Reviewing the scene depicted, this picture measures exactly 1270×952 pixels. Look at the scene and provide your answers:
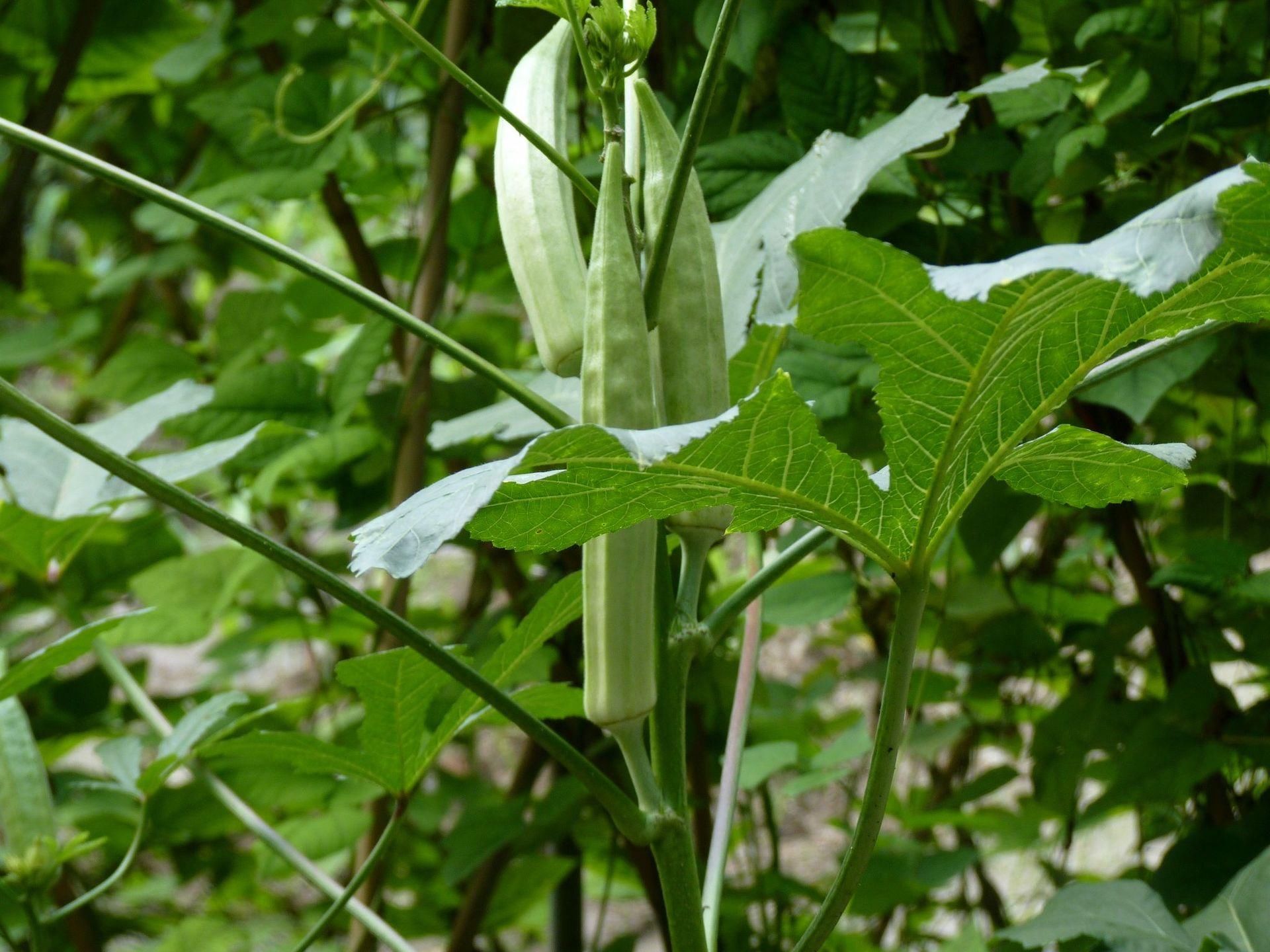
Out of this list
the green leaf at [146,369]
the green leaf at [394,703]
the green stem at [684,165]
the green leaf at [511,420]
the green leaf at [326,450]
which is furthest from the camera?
the green leaf at [146,369]

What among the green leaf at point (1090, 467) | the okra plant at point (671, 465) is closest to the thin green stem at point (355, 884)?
the okra plant at point (671, 465)

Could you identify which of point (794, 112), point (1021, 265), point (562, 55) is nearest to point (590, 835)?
point (794, 112)

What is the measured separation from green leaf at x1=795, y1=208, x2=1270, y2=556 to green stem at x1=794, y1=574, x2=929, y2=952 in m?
0.02

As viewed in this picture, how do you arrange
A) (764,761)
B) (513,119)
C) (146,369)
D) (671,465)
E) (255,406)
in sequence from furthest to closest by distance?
(146,369)
(255,406)
(764,761)
(513,119)
(671,465)

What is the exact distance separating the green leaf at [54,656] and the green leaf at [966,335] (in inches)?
15.4

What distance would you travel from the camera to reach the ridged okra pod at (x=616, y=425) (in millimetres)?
456

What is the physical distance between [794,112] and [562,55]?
339mm

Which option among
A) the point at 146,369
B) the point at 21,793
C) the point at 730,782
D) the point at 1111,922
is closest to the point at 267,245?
the point at 730,782

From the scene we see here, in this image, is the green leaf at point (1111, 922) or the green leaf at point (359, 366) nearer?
the green leaf at point (1111, 922)

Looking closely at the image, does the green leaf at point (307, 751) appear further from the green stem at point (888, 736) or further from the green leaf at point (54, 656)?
the green stem at point (888, 736)

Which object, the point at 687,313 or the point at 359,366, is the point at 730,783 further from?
the point at 359,366

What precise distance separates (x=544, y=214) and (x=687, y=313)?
8 centimetres

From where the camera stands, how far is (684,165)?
0.46 metres

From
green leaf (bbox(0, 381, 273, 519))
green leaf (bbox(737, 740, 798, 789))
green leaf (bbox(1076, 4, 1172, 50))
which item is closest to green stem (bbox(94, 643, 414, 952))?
green leaf (bbox(0, 381, 273, 519))
